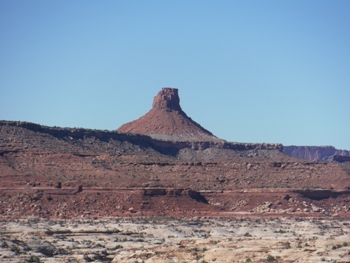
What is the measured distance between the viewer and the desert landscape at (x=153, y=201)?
5341 cm

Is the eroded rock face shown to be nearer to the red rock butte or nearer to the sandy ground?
the red rock butte

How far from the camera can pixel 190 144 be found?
121 meters

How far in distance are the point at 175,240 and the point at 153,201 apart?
22749mm

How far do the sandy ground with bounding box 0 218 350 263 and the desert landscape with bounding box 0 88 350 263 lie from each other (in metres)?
0.10

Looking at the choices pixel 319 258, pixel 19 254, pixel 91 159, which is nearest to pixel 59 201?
pixel 91 159

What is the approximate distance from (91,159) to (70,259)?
45.4 metres

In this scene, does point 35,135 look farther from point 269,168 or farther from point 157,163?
point 269,168

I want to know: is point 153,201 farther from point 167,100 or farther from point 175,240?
point 167,100

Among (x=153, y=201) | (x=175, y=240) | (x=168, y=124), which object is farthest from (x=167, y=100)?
(x=175, y=240)

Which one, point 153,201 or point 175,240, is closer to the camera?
point 175,240

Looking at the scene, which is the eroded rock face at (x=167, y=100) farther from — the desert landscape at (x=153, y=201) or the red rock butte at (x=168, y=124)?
the desert landscape at (x=153, y=201)

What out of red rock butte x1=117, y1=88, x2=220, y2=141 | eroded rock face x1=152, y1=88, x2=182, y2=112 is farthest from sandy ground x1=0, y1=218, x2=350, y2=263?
eroded rock face x1=152, y1=88, x2=182, y2=112

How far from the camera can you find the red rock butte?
12900 cm

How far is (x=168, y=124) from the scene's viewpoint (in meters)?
132
